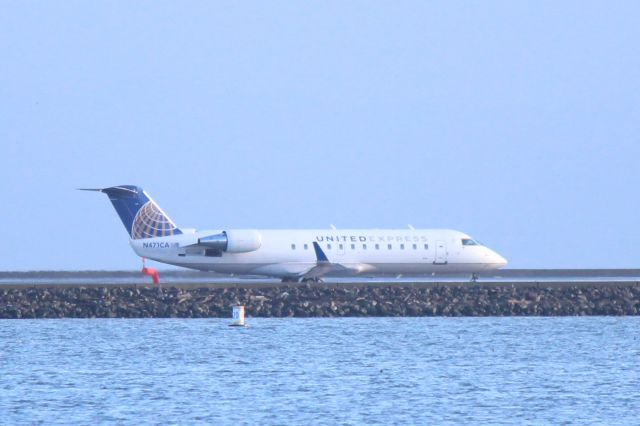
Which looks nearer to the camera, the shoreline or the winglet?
the shoreline

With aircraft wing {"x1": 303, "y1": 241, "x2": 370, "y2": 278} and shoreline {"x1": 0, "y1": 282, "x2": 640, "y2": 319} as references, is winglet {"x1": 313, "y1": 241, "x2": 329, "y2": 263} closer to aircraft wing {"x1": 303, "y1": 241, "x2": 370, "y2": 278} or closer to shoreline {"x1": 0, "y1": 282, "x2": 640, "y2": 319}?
aircraft wing {"x1": 303, "y1": 241, "x2": 370, "y2": 278}

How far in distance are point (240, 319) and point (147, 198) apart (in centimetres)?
1750

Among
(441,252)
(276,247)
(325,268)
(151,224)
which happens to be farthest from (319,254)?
(151,224)

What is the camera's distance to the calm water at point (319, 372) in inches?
1167

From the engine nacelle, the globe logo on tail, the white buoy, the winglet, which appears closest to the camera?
the white buoy

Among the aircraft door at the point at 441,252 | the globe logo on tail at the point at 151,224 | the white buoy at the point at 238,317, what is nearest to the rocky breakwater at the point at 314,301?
the white buoy at the point at 238,317

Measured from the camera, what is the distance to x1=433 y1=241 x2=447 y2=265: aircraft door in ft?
222

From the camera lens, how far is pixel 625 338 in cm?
4656

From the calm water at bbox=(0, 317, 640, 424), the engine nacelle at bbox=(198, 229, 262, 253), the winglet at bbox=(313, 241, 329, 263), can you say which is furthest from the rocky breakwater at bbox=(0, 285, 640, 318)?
the winglet at bbox=(313, 241, 329, 263)

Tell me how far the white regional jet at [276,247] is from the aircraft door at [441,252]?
A: 5cm

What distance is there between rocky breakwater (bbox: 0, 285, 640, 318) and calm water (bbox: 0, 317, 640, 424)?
4.13 feet

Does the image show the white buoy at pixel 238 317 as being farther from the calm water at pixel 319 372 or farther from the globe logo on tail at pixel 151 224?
the globe logo on tail at pixel 151 224

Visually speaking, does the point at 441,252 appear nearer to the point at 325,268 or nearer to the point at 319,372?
the point at 325,268

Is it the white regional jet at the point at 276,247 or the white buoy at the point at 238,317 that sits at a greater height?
the white regional jet at the point at 276,247
